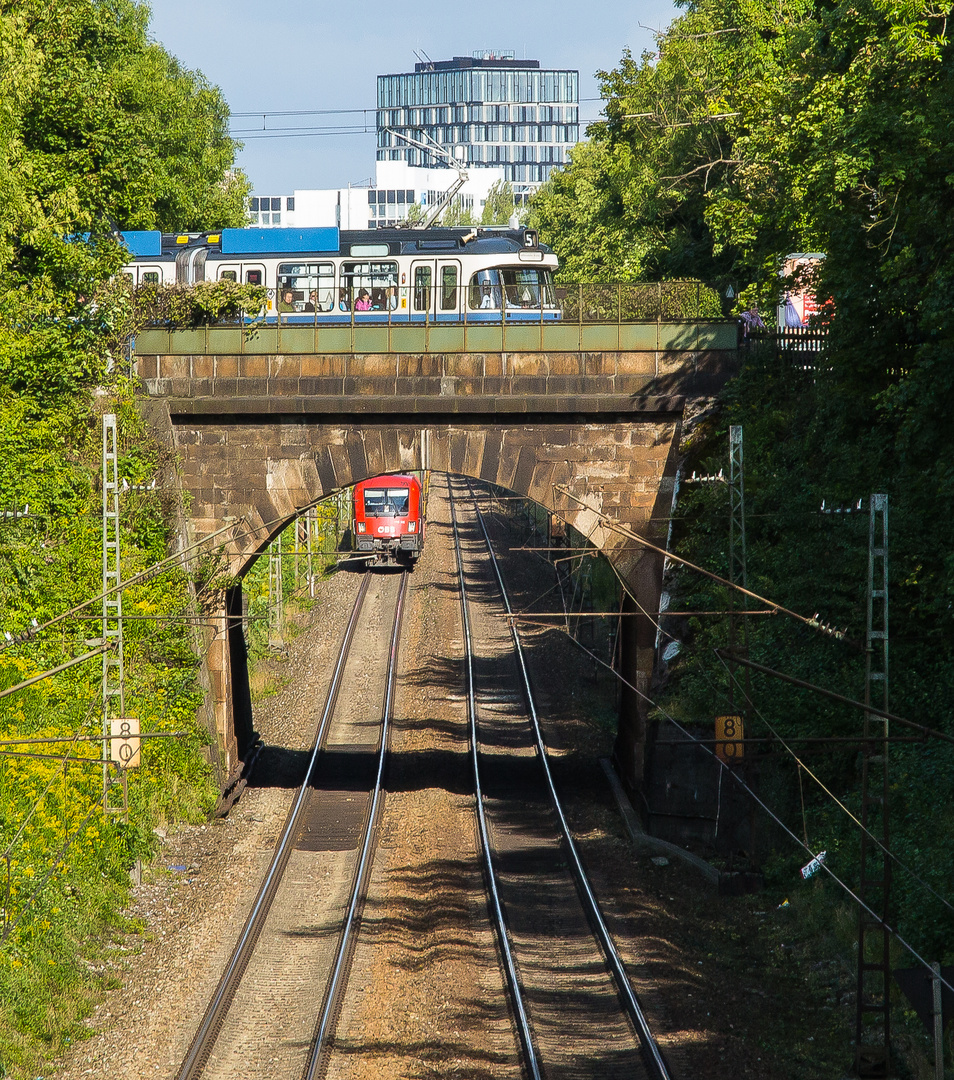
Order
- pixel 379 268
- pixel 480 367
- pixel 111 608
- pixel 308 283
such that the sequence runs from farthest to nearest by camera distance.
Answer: pixel 308 283 → pixel 379 268 → pixel 480 367 → pixel 111 608

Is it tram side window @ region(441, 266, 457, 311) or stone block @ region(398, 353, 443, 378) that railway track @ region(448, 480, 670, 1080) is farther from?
tram side window @ region(441, 266, 457, 311)

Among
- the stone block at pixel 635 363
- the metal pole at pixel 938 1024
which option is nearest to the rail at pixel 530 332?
the stone block at pixel 635 363

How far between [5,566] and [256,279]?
8136 millimetres

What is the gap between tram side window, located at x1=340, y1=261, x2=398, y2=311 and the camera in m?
25.3

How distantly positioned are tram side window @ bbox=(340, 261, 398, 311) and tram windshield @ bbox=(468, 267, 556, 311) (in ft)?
5.79

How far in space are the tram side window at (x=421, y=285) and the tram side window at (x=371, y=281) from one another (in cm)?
46

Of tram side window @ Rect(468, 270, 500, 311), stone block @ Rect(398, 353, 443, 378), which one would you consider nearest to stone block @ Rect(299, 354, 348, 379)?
stone block @ Rect(398, 353, 443, 378)

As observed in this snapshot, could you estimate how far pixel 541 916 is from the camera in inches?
697

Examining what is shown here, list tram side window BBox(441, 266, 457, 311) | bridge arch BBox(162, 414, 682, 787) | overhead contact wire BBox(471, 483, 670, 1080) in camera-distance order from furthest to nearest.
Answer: tram side window BBox(441, 266, 457, 311) < bridge arch BBox(162, 414, 682, 787) < overhead contact wire BBox(471, 483, 670, 1080)

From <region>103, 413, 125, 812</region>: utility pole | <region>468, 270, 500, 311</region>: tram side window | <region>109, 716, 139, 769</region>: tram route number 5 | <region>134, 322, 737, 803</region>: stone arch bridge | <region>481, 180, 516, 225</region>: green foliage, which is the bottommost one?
<region>109, 716, 139, 769</region>: tram route number 5

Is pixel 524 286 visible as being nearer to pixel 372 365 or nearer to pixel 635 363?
pixel 635 363

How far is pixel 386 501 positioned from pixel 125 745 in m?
26.2

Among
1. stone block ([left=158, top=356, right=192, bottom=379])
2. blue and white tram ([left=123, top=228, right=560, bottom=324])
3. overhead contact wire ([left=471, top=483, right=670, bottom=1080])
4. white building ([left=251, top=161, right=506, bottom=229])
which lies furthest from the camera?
white building ([left=251, top=161, right=506, bottom=229])

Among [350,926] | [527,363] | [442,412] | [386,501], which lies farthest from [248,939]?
[386,501]
